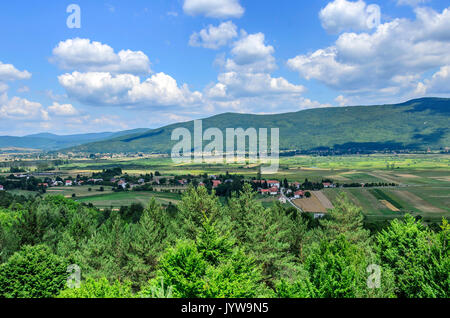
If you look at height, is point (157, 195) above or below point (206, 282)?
below

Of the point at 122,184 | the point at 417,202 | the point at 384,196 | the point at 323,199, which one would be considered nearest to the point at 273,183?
the point at 323,199

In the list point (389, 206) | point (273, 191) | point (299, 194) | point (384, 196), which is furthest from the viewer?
point (273, 191)

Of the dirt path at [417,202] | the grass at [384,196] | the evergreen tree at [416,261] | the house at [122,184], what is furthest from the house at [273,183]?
the evergreen tree at [416,261]

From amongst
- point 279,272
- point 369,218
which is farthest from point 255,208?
point 369,218

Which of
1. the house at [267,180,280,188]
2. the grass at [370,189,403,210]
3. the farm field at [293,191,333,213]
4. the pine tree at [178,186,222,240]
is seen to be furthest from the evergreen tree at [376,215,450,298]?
the house at [267,180,280,188]

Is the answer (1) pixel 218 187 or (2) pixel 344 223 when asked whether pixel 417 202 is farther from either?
(2) pixel 344 223
